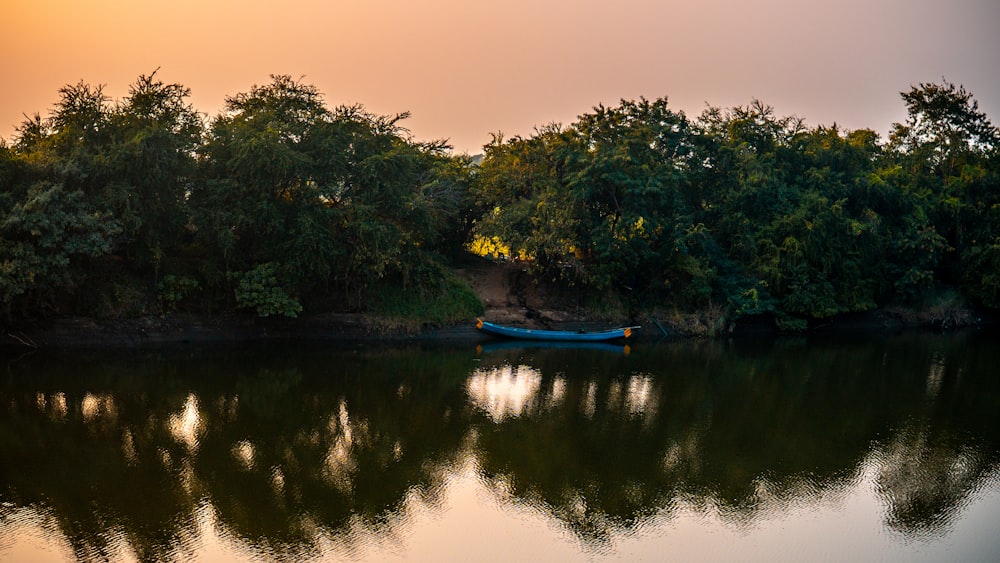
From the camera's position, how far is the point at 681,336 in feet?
97.7

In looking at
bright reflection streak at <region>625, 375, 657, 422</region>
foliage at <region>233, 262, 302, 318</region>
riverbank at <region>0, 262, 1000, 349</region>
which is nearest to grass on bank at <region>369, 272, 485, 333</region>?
riverbank at <region>0, 262, 1000, 349</region>

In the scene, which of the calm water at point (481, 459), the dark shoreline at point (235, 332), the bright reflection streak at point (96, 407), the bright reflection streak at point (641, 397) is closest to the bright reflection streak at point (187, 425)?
the calm water at point (481, 459)

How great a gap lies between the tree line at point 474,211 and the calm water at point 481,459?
9.48ft

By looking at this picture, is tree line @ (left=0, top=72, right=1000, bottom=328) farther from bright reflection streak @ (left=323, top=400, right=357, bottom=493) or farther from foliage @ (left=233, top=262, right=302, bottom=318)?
bright reflection streak @ (left=323, top=400, right=357, bottom=493)

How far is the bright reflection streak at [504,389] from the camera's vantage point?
61.7 feet

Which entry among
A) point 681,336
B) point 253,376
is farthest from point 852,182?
point 253,376

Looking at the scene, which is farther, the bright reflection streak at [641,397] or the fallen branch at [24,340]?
the fallen branch at [24,340]

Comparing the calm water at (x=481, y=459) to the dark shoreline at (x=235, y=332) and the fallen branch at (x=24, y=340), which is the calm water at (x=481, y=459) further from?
the fallen branch at (x=24, y=340)

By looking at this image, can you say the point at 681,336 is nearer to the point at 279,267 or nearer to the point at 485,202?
the point at 485,202

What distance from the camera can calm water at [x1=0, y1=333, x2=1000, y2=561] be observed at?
1169 centimetres

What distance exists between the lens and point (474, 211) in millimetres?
30422

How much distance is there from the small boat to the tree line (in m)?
1.02

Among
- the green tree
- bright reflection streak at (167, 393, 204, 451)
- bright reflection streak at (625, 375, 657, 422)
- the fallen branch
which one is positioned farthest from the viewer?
the fallen branch

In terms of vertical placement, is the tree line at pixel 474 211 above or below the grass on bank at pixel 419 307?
above
